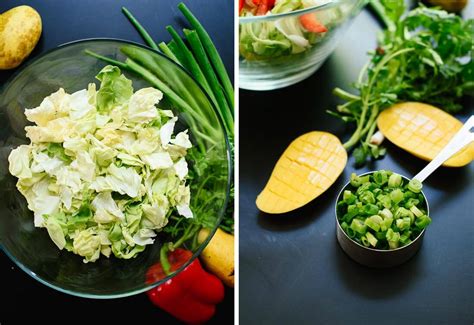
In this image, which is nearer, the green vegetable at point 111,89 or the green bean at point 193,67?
the green vegetable at point 111,89

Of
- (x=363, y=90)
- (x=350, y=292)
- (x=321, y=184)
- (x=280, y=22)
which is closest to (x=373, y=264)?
(x=350, y=292)

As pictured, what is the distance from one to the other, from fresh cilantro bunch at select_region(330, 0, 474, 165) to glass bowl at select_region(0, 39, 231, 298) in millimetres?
313

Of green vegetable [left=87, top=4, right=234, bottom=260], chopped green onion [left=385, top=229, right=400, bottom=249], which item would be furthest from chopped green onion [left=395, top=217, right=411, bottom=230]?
green vegetable [left=87, top=4, right=234, bottom=260]

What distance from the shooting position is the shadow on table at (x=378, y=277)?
117cm

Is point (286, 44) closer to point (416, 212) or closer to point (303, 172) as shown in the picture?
point (303, 172)

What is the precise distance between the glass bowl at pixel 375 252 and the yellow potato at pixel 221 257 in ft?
0.64

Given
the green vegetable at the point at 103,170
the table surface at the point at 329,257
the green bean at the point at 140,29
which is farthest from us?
the green bean at the point at 140,29

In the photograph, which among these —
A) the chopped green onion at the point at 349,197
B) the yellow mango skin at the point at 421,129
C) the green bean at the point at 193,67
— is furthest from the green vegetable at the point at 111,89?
the yellow mango skin at the point at 421,129

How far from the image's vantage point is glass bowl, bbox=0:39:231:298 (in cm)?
110

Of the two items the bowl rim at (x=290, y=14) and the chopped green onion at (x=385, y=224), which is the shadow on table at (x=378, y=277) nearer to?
the chopped green onion at (x=385, y=224)

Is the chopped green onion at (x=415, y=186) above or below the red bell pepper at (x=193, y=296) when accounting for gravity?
below

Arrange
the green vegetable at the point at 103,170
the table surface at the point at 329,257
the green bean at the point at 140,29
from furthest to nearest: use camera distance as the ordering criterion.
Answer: the green bean at the point at 140,29
the table surface at the point at 329,257
the green vegetable at the point at 103,170

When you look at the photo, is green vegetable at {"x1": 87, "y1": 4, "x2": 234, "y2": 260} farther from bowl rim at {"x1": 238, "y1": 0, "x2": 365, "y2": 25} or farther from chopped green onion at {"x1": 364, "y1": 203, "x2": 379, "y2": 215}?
chopped green onion at {"x1": 364, "y1": 203, "x2": 379, "y2": 215}

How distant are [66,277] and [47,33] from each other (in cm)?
48
